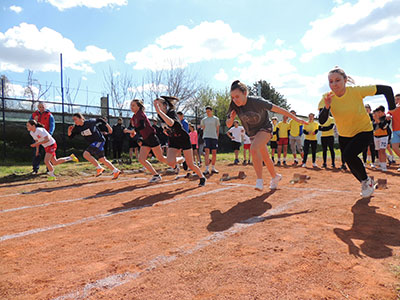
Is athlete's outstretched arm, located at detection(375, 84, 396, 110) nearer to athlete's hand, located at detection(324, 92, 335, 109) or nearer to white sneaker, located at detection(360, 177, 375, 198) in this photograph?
athlete's hand, located at detection(324, 92, 335, 109)

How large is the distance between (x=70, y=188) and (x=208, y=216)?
14.0 ft

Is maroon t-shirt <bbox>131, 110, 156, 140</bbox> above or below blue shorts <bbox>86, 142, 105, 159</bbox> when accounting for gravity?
above

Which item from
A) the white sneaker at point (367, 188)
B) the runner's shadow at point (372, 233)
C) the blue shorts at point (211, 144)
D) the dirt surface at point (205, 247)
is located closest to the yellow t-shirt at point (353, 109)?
the white sneaker at point (367, 188)

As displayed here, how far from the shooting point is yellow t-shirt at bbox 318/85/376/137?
456 cm

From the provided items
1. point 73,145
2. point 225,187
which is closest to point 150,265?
point 225,187

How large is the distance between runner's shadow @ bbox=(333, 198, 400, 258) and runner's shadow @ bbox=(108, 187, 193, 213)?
287cm

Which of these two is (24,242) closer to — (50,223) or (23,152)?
(50,223)

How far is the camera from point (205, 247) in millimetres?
2859

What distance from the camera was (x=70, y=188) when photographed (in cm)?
701

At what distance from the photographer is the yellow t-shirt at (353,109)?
15.0 ft

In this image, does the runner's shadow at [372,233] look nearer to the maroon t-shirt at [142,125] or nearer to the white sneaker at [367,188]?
the white sneaker at [367,188]

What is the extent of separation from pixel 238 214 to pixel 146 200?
1.87 m

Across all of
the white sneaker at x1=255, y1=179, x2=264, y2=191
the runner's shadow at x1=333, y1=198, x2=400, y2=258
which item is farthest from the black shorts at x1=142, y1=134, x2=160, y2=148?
the runner's shadow at x1=333, y1=198, x2=400, y2=258

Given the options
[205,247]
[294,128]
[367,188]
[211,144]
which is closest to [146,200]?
[205,247]
